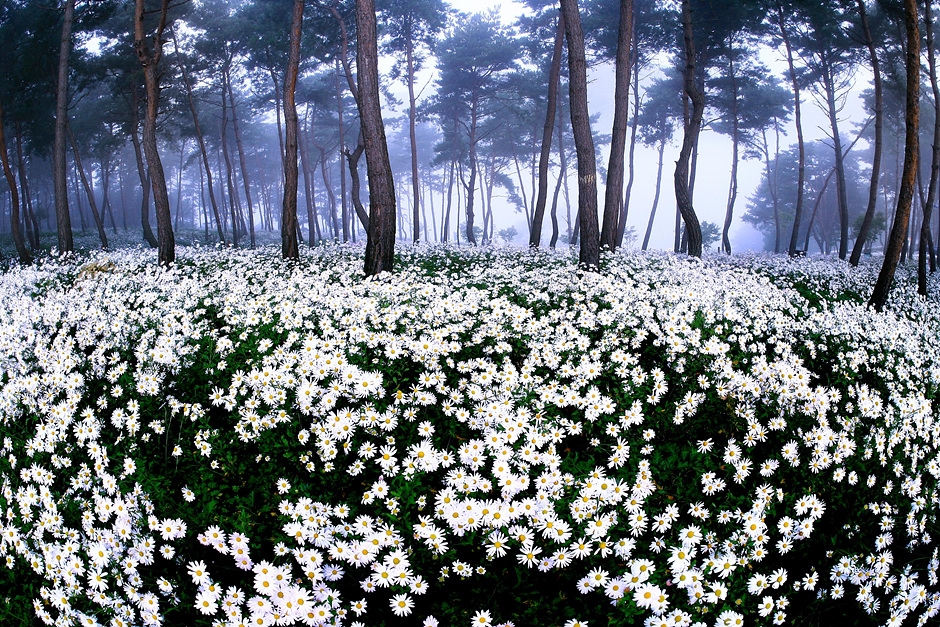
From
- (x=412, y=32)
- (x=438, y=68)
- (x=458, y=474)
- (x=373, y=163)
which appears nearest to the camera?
(x=458, y=474)

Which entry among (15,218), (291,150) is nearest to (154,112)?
(291,150)

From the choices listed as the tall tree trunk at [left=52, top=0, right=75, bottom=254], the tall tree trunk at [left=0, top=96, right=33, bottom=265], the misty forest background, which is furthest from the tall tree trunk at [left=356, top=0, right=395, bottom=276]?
the tall tree trunk at [left=0, top=96, right=33, bottom=265]

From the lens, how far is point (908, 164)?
855 centimetres

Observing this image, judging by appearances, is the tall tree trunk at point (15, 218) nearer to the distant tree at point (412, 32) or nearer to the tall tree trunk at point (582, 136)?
the distant tree at point (412, 32)

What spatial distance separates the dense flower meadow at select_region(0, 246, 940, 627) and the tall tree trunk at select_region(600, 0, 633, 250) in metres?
7.51

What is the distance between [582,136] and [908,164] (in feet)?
17.8

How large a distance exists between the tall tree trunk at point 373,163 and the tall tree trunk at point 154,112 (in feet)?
17.8

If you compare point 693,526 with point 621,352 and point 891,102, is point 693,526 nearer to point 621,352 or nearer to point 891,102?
point 621,352

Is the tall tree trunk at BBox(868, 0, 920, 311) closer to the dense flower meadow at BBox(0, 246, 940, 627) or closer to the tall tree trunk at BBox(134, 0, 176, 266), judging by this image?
the dense flower meadow at BBox(0, 246, 940, 627)

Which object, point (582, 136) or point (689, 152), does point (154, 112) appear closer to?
point (582, 136)

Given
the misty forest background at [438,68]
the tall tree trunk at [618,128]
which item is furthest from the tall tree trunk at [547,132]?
the tall tree trunk at [618,128]

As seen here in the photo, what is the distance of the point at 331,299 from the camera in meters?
5.16

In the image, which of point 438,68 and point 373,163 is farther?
point 438,68

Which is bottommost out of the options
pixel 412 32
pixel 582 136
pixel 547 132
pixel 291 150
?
pixel 582 136
